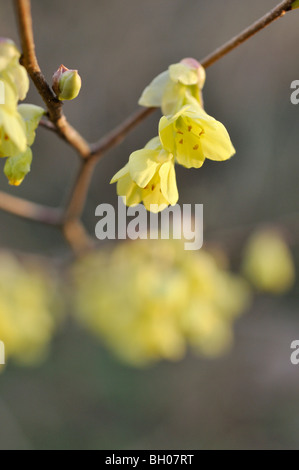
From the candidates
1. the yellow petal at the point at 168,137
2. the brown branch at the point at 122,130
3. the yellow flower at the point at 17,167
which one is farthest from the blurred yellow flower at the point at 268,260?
the yellow flower at the point at 17,167

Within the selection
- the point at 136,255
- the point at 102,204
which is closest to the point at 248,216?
the point at 102,204

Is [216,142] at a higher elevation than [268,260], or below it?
below

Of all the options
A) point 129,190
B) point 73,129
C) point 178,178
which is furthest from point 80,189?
point 178,178

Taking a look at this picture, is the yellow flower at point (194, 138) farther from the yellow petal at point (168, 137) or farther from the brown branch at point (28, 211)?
the brown branch at point (28, 211)

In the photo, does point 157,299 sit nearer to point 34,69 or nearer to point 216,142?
point 216,142

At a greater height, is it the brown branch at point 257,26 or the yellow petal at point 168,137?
the brown branch at point 257,26

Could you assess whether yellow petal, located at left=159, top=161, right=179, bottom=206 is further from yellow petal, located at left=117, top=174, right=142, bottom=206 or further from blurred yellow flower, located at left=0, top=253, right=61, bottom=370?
blurred yellow flower, located at left=0, top=253, right=61, bottom=370

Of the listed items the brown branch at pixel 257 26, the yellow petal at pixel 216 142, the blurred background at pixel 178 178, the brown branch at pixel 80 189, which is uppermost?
the blurred background at pixel 178 178
